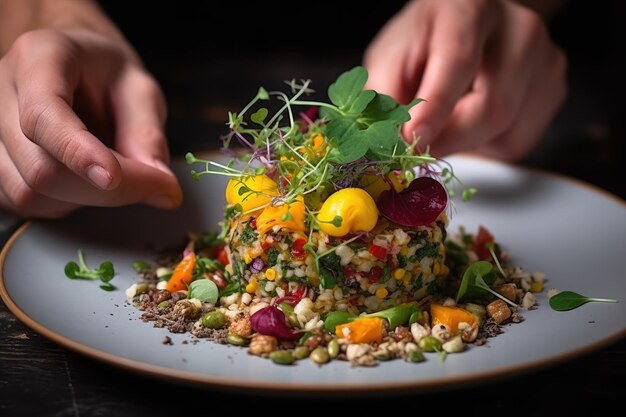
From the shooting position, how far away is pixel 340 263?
2018mm

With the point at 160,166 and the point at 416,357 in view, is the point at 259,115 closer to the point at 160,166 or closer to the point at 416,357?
the point at 160,166

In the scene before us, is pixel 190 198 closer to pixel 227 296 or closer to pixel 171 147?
pixel 227 296

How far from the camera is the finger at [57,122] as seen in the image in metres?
2.04

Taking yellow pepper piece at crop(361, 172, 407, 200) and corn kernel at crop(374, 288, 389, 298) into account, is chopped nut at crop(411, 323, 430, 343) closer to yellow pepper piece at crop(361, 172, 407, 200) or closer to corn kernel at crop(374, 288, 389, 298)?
corn kernel at crop(374, 288, 389, 298)

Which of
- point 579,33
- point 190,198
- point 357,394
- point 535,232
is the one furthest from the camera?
point 579,33

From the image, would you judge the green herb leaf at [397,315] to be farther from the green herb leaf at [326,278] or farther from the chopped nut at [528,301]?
the chopped nut at [528,301]

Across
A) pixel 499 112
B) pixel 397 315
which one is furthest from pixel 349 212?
pixel 499 112

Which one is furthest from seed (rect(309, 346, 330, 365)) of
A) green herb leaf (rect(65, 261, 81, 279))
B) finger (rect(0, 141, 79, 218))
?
finger (rect(0, 141, 79, 218))

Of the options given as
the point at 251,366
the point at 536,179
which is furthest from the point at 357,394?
the point at 536,179

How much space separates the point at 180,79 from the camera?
5016 mm

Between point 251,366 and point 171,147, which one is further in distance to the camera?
point 171,147

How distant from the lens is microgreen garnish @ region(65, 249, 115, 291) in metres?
2.23

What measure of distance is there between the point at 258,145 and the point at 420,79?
88cm

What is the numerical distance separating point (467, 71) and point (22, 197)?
140 cm
